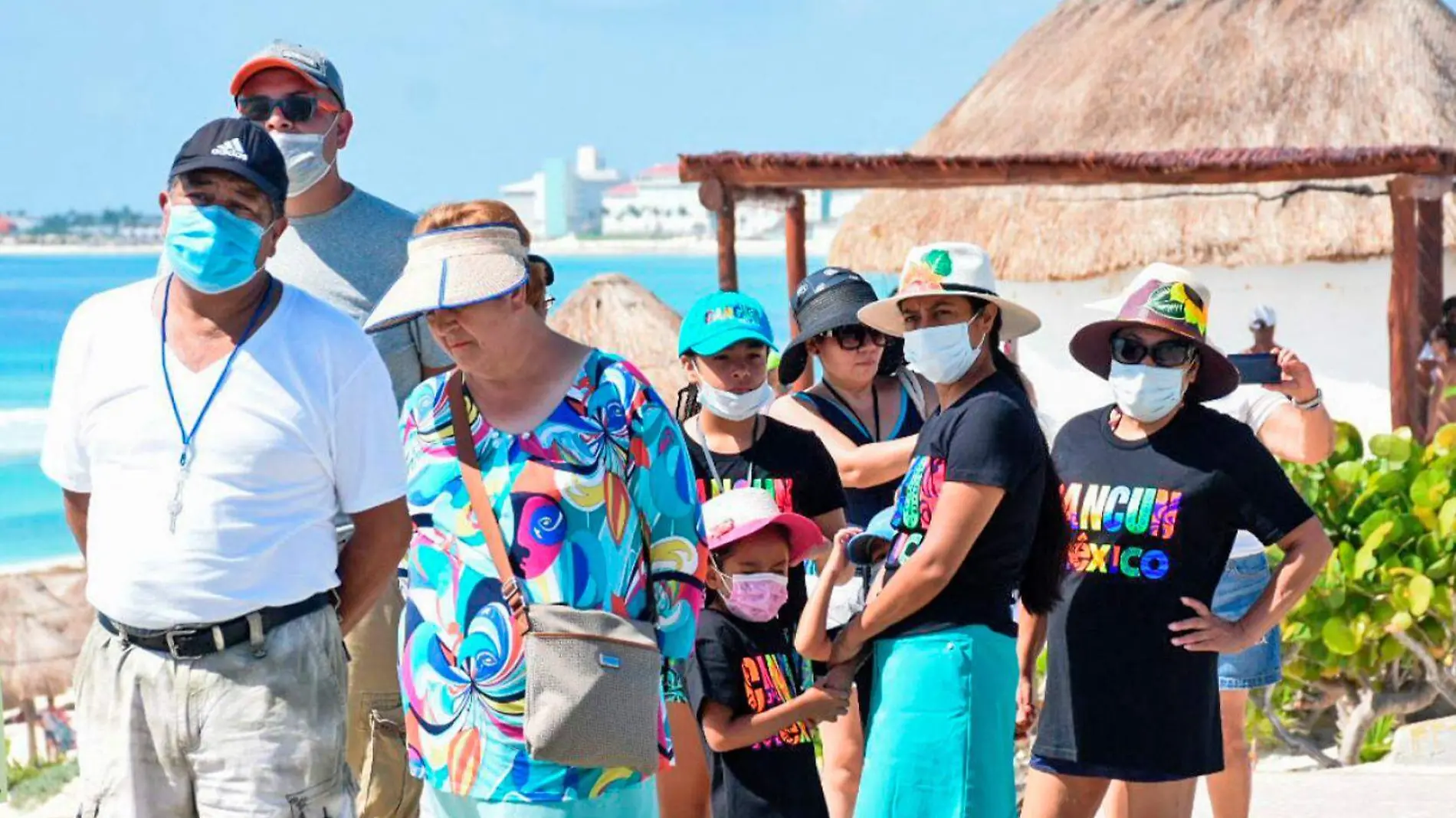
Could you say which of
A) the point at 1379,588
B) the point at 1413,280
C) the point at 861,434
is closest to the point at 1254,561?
the point at 861,434

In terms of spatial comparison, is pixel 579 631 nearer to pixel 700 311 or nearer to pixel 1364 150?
pixel 700 311

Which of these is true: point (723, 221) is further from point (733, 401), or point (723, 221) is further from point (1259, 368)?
point (733, 401)

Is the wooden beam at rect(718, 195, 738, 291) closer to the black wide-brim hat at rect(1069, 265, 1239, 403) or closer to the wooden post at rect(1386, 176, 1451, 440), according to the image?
the wooden post at rect(1386, 176, 1451, 440)

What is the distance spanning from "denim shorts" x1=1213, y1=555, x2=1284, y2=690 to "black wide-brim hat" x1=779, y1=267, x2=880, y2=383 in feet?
4.03

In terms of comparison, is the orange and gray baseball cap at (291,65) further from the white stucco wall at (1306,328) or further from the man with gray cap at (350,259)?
the white stucco wall at (1306,328)

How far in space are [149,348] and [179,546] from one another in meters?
0.38

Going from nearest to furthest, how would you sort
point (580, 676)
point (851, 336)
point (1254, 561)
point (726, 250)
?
1. point (580, 676)
2. point (1254, 561)
3. point (851, 336)
4. point (726, 250)

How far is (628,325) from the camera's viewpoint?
15.8 metres

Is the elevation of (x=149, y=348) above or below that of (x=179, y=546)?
above

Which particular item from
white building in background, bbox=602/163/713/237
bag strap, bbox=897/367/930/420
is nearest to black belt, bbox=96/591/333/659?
bag strap, bbox=897/367/930/420

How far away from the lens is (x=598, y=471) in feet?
12.3

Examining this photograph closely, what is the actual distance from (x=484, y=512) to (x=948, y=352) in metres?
1.36

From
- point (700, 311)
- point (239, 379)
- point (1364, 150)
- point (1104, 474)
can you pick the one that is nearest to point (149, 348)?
point (239, 379)

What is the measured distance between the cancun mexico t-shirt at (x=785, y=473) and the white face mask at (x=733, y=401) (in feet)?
0.31
